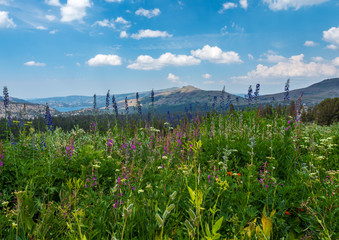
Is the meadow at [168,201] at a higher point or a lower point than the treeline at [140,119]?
lower

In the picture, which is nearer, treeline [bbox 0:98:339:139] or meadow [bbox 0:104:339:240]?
meadow [bbox 0:104:339:240]

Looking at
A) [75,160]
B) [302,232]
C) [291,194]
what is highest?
[75,160]

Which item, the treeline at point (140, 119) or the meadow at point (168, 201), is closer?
the meadow at point (168, 201)

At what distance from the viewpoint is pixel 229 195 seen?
9.60 feet

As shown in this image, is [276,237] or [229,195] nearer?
[276,237]

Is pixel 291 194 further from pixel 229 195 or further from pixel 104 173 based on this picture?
pixel 104 173

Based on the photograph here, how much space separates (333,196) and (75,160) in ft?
14.8

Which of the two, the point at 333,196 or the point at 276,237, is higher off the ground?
the point at 333,196

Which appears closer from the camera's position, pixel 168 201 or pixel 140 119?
pixel 168 201

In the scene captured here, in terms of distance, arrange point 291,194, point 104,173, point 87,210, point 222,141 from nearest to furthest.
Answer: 1. point 87,210
2. point 291,194
3. point 104,173
4. point 222,141

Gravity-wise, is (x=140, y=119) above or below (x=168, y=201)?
above

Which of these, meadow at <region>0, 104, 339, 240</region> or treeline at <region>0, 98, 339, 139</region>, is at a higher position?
treeline at <region>0, 98, 339, 139</region>

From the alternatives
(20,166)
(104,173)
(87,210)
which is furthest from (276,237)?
(20,166)

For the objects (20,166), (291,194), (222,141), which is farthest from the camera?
(222,141)
